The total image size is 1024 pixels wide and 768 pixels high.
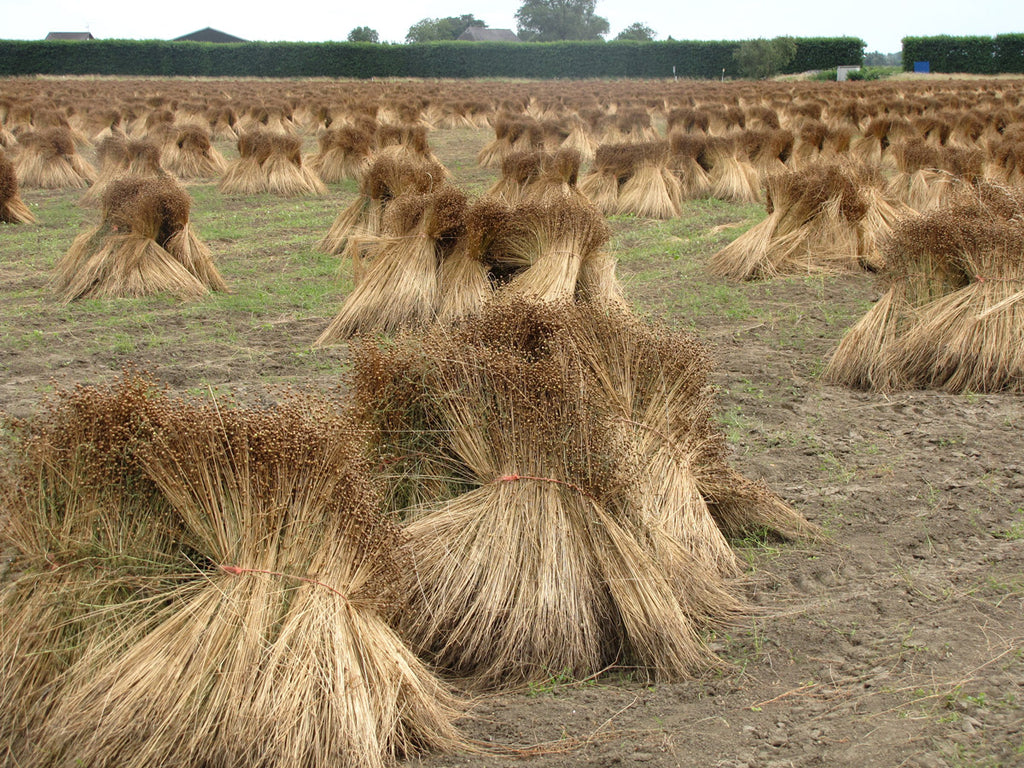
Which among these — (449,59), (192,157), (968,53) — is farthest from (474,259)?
(968,53)

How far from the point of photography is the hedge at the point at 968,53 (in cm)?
5931

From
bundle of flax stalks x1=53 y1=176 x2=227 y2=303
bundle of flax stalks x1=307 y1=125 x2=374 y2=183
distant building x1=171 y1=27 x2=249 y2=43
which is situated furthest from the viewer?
distant building x1=171 y1=27 x2=249 y2=43

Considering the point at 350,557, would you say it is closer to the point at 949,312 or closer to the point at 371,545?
the point at 371,545

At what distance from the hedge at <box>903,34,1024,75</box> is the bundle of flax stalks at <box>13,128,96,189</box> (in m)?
59.0

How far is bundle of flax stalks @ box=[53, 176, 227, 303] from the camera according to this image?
29.9 ft

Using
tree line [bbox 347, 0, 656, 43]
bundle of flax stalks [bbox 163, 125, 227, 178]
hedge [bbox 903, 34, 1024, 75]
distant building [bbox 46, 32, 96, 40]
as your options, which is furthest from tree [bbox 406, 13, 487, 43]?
bundle of flax stalks [bbox 163, 125, 227, 178]

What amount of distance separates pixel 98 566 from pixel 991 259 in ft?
20.1

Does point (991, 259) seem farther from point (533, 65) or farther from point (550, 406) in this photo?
point (533, 65)

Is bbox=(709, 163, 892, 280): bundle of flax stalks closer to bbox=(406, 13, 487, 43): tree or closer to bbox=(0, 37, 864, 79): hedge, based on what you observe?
bbox=(0, 37, 864, 79): hedge

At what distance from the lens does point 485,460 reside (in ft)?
13.0

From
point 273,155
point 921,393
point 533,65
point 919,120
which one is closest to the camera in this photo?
point 921,393

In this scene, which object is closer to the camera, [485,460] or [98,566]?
[98,566]

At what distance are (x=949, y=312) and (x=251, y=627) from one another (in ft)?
18.3

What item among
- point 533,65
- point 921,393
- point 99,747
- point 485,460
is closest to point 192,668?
point 99,747
